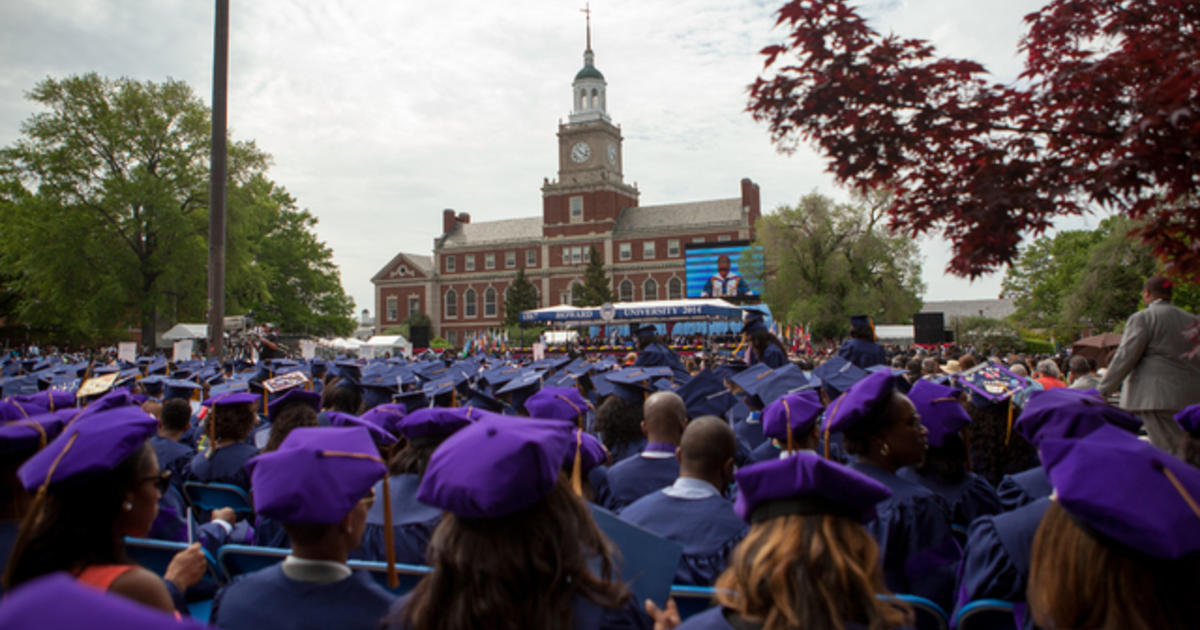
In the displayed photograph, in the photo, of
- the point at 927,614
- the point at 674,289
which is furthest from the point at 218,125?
the point at 674,289

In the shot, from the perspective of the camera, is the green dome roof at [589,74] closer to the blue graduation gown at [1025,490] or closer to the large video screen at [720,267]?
the large video screen at [720,267]

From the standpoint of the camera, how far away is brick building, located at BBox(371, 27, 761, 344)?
68.8m

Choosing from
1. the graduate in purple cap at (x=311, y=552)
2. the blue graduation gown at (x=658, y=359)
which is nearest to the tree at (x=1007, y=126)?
the graduate in purple cap at (x=311, y=552)

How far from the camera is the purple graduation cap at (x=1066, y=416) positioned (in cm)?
319

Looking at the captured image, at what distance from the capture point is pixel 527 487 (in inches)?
73.0

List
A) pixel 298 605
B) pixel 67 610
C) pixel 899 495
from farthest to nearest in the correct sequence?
1. pixel 899 495
2. pixel 298 605
3. pixel 67 610

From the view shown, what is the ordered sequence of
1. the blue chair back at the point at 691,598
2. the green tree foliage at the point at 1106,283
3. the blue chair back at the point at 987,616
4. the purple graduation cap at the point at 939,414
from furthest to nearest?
the green tree foliage at the point at 1106,283 → the purple graduation cap at the point at 939,414 → the blue chair back at the point at 691,598 → the blue chair back at the point at 987,616

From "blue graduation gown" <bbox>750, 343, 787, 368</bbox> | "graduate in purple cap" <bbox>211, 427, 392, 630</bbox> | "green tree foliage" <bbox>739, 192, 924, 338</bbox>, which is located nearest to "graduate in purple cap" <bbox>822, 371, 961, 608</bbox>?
"graduate in purple cap" <bbox>211, 427, 392, 630</bbox>

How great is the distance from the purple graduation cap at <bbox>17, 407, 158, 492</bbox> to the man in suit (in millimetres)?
5479

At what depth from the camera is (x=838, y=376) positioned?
623 cm

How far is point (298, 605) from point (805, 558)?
1.29 m

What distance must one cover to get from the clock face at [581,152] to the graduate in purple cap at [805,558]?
7050 centimetres

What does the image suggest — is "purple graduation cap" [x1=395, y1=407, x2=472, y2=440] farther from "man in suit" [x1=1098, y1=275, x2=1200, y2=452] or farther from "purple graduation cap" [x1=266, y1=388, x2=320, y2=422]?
"man in suit" [x1=1098, y1=275, x2=1200, y2=452]

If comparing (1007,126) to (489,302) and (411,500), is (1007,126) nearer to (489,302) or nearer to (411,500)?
(411,500)
